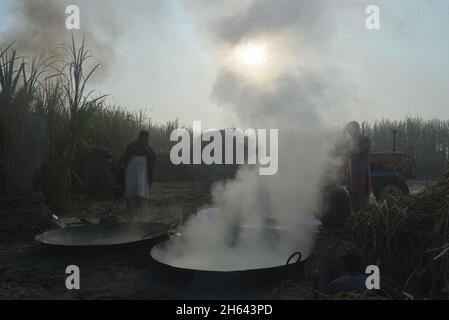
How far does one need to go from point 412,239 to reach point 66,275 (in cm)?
363

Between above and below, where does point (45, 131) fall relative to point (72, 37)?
below

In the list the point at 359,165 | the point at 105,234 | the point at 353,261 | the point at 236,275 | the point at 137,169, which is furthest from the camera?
the point at 137,169

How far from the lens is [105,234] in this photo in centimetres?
535

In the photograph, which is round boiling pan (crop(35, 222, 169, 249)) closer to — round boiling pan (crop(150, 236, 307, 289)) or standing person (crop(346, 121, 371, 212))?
round boiling pan (crop(150, 236, 307, 289))

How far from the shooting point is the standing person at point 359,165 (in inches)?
238

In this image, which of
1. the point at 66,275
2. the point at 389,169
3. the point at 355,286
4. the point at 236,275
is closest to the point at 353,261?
the point at 355,286

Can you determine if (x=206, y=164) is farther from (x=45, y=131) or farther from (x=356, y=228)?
(x=356, y=228)

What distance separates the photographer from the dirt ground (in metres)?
3.60

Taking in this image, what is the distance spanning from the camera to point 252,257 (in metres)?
4.53

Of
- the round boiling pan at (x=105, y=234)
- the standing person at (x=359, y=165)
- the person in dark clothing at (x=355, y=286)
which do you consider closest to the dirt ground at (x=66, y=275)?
the round boiling pan at (x=105, y=234)

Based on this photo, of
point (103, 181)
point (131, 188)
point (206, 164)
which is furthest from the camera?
point (206, 164)

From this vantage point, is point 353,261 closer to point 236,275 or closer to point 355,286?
point 355,286

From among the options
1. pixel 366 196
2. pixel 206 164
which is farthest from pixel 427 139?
pixel 366 196

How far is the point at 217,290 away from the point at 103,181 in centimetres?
667
